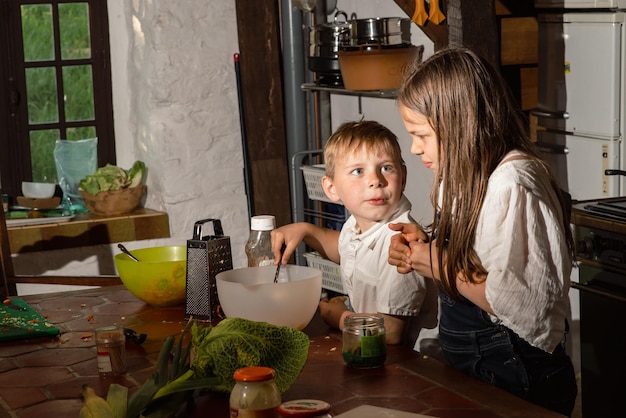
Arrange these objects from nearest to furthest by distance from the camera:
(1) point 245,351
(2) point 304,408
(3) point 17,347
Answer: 1. (2) point 304,408
2. (1) point 245,351
3. (3) point 17,347

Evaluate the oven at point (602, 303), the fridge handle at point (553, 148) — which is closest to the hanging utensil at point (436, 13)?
the fridge handle at point (553, 148)

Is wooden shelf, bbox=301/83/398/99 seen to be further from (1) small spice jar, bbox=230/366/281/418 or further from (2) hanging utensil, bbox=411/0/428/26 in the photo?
(1) small spice jar, bbox=230/366/281/418

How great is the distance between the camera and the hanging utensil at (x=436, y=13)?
149 inches

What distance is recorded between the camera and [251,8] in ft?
16.1

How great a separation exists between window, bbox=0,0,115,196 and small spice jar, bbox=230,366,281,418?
3.88m

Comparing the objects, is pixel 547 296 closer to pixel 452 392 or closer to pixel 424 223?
pixel 452 392

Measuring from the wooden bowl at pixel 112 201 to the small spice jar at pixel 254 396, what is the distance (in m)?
3.51

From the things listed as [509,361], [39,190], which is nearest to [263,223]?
[509,361]

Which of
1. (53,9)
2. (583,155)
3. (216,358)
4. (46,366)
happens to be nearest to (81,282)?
(46,366)

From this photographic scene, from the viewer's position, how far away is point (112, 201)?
490cm

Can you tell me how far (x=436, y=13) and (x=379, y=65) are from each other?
13.9 inches

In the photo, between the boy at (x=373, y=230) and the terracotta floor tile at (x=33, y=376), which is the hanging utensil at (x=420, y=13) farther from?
the terracotta floor tile at (x=33, y=376)

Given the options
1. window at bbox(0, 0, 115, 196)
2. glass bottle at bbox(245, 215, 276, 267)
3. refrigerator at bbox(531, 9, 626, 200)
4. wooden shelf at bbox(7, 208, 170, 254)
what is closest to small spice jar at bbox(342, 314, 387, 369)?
glass bottle at bbox(245, 215, 276, 267)

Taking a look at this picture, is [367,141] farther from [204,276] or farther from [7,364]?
[7,364]
